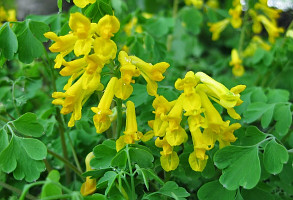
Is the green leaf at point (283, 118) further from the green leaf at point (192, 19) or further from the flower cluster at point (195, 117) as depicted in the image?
the green leaf at point (192, 19)

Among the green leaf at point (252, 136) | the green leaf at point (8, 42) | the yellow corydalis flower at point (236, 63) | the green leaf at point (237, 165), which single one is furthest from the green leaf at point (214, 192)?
the yellow corydalis flower at point (236, 63)

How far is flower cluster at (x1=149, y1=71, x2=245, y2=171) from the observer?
3.52 ft

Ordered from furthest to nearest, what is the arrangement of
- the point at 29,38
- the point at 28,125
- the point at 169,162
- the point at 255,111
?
the point at 255,111 → the point at 29,38 → the point at 28,125 → the point at 169,162

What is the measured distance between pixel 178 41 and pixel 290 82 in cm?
98

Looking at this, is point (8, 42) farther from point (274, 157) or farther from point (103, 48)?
point (274, 157)

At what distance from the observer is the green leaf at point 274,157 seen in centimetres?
113

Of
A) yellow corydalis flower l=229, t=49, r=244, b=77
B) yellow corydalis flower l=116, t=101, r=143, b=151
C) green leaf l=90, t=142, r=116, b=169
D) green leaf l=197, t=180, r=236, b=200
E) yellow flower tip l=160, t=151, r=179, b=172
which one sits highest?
yellow corydalis flower l=116, t=101, r=143, b=151

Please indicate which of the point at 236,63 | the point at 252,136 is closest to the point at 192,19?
the point at 236,63

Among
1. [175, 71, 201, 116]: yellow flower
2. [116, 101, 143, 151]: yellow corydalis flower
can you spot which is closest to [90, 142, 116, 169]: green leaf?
[116, 101, 143, 151]: yellow corydalis flower

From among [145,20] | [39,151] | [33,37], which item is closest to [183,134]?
[39,151]

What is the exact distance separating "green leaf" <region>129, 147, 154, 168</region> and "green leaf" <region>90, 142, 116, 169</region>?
99mm

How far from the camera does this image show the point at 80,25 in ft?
3.40

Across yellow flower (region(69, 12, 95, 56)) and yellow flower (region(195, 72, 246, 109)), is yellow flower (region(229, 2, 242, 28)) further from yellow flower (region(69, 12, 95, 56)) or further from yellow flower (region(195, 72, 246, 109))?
yellow flower (region(69, 12, 95, 56))

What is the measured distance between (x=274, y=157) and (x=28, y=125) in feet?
2.73
